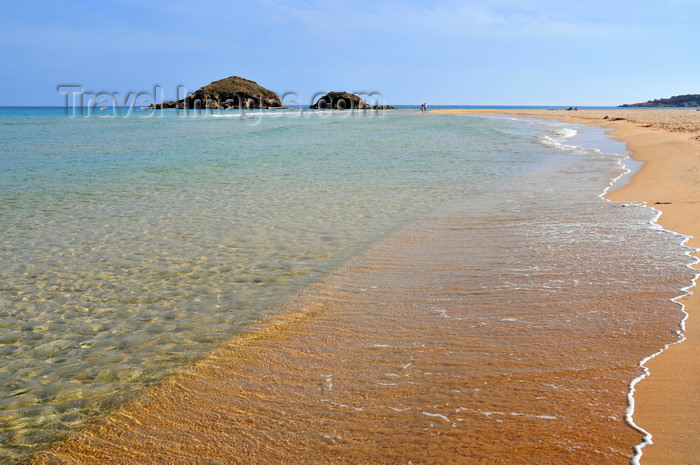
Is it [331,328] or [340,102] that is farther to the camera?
[340,102]

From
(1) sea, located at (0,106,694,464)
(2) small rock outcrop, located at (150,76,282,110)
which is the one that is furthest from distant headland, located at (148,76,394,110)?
(1) sea, located at (0,106,694,464)

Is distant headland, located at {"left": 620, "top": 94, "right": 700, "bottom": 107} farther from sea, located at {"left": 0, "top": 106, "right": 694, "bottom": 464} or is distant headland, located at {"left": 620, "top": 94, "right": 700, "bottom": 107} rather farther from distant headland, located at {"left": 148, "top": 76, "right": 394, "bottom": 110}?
sea, located at {"left": 0, "top": 106, "right": 694, "bottom": 464}

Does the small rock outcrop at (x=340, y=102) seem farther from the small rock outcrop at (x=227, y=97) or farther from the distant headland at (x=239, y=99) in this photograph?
the small rock outcrop at (x=227, y=97)

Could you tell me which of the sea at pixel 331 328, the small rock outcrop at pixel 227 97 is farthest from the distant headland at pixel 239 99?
the sea at pixel 331 328

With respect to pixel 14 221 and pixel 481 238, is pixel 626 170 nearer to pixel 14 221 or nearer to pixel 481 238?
pixel 481 238

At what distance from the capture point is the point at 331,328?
173 inches

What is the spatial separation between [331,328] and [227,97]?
4661 inches

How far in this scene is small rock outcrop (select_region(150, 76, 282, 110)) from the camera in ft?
375

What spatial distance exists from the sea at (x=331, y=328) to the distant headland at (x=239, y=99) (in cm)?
10926

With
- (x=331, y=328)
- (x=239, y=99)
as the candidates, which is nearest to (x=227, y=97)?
(x=239, y=99)

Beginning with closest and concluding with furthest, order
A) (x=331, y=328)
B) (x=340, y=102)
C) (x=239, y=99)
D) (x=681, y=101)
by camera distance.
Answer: (x=331, y=328) → (x=239, y=99) → (x=340, y=102) → (x=681, y=101)

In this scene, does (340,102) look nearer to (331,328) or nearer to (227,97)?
(227,97)

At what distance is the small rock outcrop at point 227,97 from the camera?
4500 inches

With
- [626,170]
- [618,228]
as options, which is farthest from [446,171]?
[618,228]
